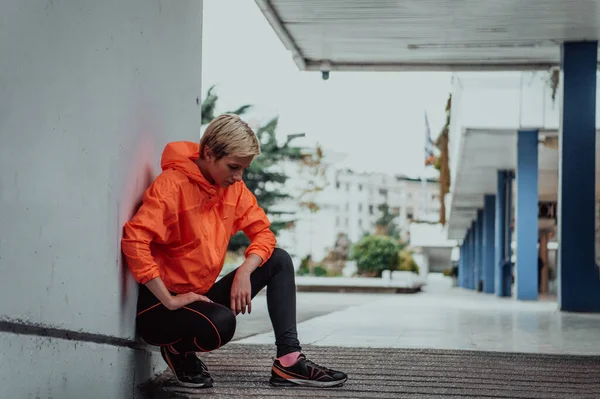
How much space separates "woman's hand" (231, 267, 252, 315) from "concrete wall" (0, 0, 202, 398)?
0.43m

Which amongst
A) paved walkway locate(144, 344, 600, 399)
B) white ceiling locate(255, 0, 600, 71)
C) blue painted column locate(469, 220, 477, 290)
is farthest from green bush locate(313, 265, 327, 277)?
paved walkway locate(144, 344, 600, 399)

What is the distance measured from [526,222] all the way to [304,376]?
1350cm

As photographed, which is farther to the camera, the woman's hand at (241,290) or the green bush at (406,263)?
the green bush at (406,263)

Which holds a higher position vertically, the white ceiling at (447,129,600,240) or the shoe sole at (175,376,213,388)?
the white ceiling at (447,129,600,240)

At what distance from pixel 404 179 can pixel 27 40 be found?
11247cm

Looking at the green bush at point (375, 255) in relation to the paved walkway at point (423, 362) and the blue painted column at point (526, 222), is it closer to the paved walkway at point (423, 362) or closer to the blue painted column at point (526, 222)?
the blue painted column at point (526, 222)

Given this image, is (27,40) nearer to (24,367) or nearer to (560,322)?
(24,367)

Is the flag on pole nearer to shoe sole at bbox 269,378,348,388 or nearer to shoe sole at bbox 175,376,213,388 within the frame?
shoe sole at bbox 269,378,348,388

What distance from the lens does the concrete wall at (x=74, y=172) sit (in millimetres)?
2607

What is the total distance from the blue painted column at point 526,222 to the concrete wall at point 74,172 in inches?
517

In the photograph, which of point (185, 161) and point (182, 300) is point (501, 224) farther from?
point (182, 300)

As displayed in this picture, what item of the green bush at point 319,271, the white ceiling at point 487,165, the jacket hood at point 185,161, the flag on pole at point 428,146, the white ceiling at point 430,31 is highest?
the flag on pole at point 428,146

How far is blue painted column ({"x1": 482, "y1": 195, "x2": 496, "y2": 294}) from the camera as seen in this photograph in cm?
2534

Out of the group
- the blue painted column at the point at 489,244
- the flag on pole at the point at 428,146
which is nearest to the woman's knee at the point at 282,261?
the blue painted column at the point at 489,244
